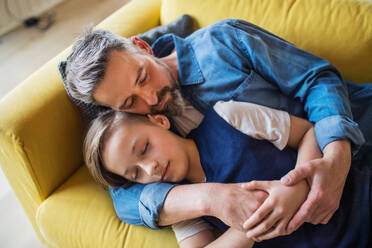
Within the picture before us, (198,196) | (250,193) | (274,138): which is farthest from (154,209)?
(274,138)

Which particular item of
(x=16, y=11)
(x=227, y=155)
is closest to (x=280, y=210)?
(x=227, y=155)

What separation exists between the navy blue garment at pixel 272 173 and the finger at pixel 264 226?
98 mm

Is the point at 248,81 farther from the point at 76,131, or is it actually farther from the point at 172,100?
the point at 76,131

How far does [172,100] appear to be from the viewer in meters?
1.15

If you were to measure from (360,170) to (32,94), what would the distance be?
1.10 m

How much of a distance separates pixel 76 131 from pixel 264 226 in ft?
2.49

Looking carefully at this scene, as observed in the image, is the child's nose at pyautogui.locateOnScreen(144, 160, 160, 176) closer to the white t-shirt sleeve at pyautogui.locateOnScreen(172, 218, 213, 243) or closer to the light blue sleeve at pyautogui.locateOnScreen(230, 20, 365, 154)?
the white t-shirt sleeve at pyautogui.locateOnScreen(172, 218, 213, 243)

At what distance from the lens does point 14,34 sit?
Result: 114 inches

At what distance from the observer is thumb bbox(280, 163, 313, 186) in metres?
0.90

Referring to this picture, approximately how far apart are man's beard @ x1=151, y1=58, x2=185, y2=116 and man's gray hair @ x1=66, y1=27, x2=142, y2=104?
6.2 inches

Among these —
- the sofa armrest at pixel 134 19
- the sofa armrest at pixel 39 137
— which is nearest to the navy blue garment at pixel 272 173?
the sofa armrest at pixel 39 137

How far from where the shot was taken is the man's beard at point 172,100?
1.13m

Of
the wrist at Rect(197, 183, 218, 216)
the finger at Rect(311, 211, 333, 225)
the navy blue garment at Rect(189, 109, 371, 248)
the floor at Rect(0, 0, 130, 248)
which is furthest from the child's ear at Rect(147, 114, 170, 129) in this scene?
the floor at Rect(0, 0, 130, 248)

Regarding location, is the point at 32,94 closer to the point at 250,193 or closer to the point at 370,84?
the point at 250,193
